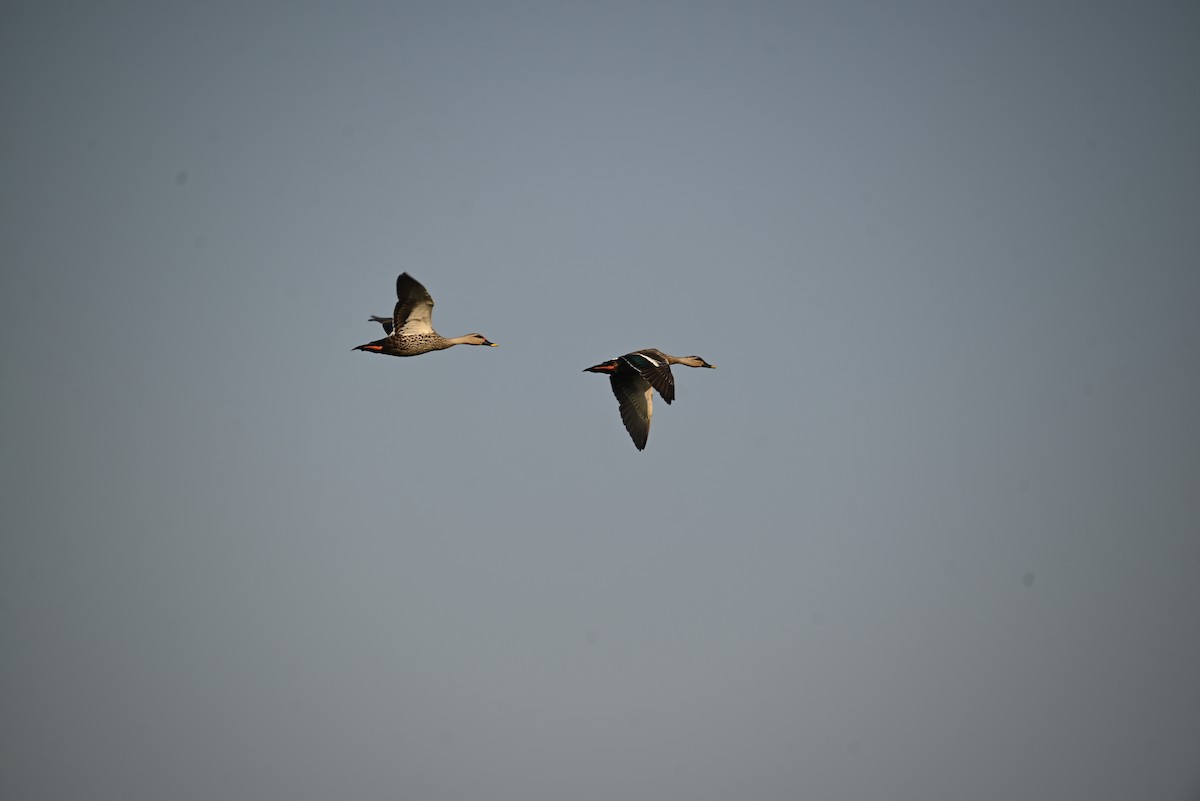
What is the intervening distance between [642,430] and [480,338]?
234 inches

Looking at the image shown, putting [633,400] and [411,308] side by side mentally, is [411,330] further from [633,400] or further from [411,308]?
[633,400]

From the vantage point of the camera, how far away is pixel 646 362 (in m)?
40.9

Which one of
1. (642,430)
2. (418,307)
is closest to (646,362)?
(642,430)

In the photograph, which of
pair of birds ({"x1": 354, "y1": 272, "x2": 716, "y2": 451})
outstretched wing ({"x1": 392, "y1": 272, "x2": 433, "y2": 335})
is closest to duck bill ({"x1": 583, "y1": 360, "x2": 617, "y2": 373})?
pair of birds ({"x1": 354, "y1": 272, "x2": 716, "y2": 451})

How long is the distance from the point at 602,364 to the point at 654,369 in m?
2.86

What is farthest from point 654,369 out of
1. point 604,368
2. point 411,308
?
point 411,308

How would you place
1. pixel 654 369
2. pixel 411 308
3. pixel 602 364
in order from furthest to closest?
pixel 602 364, pixel 654 369, pixel 411 308

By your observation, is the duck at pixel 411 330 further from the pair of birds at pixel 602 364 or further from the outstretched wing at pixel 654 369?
the outstretched wing at pixel 654 369

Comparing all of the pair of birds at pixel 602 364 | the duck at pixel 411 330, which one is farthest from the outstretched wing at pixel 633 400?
the duck at pixel 411 330

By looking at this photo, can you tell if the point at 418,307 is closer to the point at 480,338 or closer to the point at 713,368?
the point at 480,338

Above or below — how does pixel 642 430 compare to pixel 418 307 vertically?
below

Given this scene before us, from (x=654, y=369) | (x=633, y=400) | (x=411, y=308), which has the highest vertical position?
(x=411, y=308)

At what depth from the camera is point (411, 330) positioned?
38656 millimetres

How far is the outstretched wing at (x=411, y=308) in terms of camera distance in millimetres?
36750
